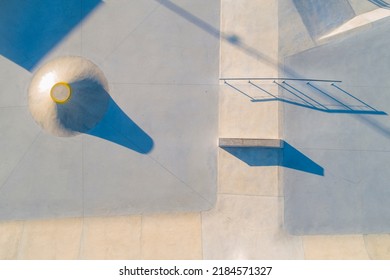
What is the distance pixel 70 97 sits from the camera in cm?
1302

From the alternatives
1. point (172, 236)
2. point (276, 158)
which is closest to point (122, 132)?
point (172, 236)

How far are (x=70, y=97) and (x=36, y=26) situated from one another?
181 inches

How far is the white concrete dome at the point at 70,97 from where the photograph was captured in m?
13.3

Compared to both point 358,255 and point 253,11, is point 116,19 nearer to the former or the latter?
point 253,11

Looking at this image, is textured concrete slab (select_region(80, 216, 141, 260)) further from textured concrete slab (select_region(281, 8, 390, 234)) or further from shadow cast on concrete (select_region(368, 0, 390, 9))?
shadow cast on concrete (select_region(368, 0, 390, 9))

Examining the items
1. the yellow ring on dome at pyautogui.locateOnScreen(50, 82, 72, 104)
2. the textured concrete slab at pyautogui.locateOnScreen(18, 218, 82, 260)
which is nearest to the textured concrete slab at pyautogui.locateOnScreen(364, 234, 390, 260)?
the textured concrete slab at pyautogui.locateOnScreen(18, 218, 82, 260)

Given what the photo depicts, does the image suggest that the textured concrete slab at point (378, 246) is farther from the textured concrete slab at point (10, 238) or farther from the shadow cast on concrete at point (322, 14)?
the textured concrete slab at point (10, 238)

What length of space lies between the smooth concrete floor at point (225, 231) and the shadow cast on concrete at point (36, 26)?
441cm

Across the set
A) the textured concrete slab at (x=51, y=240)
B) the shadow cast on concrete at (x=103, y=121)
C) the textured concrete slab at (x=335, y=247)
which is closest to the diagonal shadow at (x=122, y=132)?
the shadow cast on concrete at (x=103, y=121)

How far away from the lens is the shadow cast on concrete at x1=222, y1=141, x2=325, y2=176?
13273mm

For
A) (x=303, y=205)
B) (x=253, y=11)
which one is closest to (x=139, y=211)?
(x=303, y=205)

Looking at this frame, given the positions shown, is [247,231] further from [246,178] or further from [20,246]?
[20,246]

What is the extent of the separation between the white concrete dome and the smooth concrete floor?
1.49 meters
